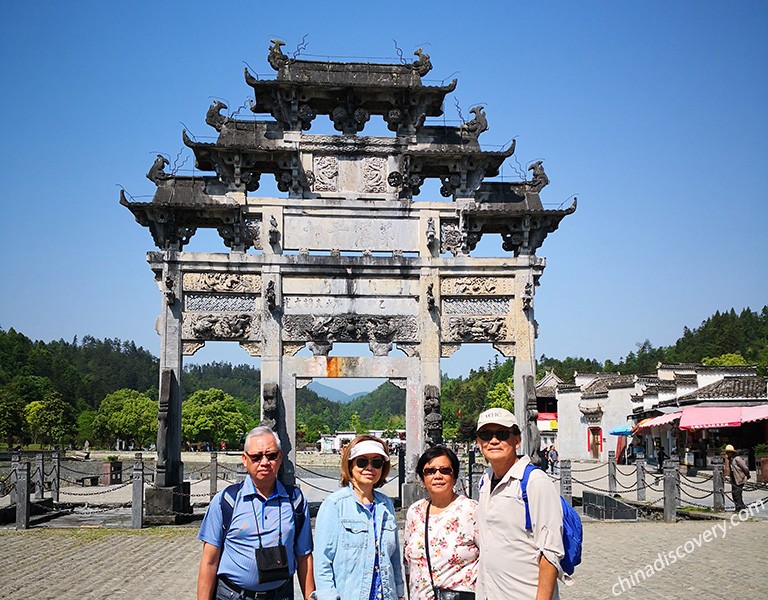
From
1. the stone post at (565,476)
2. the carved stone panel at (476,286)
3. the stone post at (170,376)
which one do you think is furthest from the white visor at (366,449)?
the carved stone panel at (476,286)

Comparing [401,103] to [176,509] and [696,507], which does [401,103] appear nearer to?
[176,509]

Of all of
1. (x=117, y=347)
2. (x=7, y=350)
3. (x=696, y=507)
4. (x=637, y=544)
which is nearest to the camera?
(x=637, y=544)

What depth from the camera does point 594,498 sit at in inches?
747

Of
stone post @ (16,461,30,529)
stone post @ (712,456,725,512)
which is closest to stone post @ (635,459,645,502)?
stone post @ (712,456,725,512)

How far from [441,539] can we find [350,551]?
2.04ft

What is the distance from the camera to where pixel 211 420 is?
80.7m

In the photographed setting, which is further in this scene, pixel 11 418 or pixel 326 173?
pixel 11 418

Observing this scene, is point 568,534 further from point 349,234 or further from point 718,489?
point 718,489

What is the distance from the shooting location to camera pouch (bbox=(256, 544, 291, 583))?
5113 mm

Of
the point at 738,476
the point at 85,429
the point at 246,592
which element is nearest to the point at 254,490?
the point at 246,592

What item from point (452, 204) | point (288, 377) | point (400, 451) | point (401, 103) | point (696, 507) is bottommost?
point (696, 507)

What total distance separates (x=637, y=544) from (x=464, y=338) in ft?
21.8

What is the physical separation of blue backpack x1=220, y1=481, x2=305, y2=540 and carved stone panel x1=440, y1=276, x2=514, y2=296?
14.1m

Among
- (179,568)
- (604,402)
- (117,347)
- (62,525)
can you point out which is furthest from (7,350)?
(179,568)
